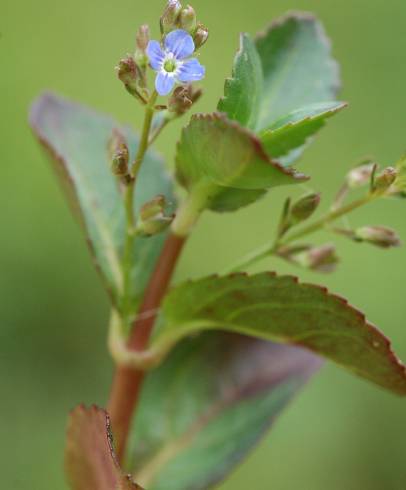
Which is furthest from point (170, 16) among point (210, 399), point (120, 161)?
point (210, 399)

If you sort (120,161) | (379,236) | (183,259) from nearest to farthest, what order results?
A: (120,161) → (379,236) → (183,259)

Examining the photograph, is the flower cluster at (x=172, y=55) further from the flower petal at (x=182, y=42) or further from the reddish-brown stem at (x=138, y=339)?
the reddish-brown stem at (x=138, y=339)

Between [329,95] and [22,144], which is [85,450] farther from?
[22,144]

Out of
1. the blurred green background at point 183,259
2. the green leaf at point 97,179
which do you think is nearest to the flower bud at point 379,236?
the green leaf at point 97,179

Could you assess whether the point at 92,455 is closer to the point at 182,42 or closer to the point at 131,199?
the point at 131,199

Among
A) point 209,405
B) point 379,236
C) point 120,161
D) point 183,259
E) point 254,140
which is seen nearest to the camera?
point 254,140

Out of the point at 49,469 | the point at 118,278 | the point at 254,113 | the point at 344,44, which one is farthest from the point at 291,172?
the point at 344,44
